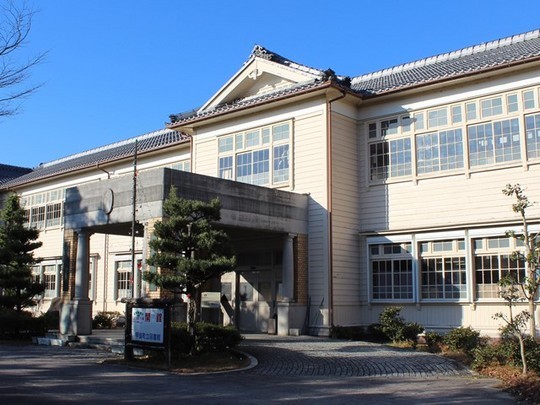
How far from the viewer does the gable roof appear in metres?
19.6

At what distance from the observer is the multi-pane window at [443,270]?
19.6m

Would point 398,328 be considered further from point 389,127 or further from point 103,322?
point 103,322

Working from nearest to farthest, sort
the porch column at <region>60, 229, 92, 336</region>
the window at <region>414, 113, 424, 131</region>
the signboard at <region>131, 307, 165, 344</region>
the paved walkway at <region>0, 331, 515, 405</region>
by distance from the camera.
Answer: the paved walkway at <region>0, 331, 515, 405</region> → the signboard at <region>131, 307, 165, 344</region> → the porch column at <region>60, 229, 92, 336</region> → the window at <region>414, 113, 424, 131</region>

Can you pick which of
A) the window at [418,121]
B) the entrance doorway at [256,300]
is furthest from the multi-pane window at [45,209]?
the window at [418,121]

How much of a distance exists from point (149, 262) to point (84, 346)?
16.4 ft

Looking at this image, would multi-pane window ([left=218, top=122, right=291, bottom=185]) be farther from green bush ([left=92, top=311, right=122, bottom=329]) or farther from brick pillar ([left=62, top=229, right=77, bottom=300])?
green bush ([left=92, top=311, right=122, bottom=329])

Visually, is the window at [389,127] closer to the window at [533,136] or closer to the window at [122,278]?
the window at [533,136]

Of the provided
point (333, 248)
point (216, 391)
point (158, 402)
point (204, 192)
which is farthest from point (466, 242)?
point (158, 402)

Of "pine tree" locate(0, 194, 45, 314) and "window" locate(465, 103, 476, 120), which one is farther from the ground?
"window" locate(465, 103, 476, 120)

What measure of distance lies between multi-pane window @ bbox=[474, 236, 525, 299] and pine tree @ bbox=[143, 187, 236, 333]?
27.4 ft

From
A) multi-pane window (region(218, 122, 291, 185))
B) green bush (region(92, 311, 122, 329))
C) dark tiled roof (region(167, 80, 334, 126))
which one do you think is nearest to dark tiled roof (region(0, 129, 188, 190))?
dark tiled roof (region(167, 80, 334, 126))

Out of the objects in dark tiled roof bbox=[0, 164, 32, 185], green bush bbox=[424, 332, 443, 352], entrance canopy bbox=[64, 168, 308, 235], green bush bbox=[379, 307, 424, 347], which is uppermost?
dark tiled roof bbox=[0, 164, 32, 185]

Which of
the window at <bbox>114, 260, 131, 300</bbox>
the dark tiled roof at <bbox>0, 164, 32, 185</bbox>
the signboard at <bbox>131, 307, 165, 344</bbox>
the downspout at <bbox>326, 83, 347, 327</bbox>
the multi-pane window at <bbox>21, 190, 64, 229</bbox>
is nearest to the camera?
the signboard at <bbox>131, 307, 165, 344</bbox>

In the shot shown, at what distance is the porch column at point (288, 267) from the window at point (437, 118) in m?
5.73
